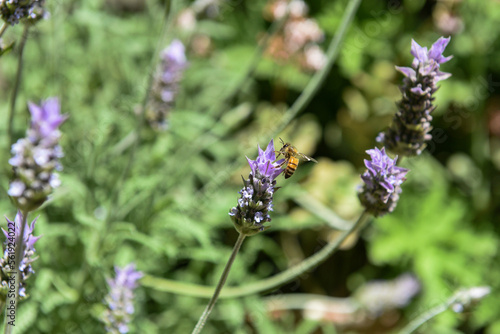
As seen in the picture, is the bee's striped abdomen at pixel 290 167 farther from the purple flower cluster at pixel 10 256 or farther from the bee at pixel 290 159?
the purple flower cluster at pixel 10 256

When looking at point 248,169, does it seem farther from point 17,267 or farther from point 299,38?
point 17,267

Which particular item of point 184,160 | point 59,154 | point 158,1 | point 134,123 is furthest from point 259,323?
point 158,1

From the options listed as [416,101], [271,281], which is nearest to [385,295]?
[271,281]

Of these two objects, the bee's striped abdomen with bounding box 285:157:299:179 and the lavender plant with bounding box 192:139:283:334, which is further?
the bee's striped abdomen with bounding box 285:157:299:179

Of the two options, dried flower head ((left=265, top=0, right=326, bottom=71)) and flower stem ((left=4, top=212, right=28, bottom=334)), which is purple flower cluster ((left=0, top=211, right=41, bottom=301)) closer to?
flower stem ((left=4, top=212, right=28, bottom=334))

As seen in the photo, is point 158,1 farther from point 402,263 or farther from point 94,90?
point 402,263

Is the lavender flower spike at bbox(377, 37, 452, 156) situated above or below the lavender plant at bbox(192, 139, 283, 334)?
above

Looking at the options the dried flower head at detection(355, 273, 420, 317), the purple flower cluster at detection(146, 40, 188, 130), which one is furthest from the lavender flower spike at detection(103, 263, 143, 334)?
the dried flower head at detection(355, 273, 420, 317)

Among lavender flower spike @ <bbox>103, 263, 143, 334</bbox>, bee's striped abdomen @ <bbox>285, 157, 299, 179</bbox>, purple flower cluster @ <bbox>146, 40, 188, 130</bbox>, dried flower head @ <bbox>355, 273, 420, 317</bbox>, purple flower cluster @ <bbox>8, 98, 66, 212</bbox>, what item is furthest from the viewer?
dried flower head @ <bbox>355, 273, 420, 317</bbox>
